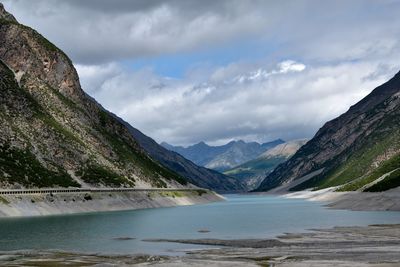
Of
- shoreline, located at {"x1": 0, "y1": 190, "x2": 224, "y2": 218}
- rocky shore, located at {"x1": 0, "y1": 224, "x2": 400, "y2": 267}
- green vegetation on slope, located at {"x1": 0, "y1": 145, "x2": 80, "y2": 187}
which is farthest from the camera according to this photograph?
green vegetation on slope, located at {"x1": 0, "y1": 145, "x2": 80, "y2": 187}

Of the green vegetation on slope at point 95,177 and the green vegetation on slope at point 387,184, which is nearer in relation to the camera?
the green vegetation on slope at point 387,184

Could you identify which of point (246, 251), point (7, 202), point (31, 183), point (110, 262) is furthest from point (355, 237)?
point (31, 183)

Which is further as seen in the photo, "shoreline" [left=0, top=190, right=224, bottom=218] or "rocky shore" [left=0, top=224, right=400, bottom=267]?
"shoreline" [left=0, top=190, right=224, bottom=218]

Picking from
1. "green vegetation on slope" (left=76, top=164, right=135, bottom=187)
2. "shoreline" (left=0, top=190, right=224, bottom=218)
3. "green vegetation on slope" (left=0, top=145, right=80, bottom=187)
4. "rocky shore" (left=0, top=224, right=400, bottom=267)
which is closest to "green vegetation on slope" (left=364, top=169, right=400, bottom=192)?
"shoreline" (left=0, top=190, right=224, bottom=218)

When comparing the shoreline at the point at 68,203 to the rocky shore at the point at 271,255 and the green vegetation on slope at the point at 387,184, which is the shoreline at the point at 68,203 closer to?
the green vegetation on slope at the point at 387,184

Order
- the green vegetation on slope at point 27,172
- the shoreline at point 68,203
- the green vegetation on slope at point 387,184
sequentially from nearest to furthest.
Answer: the shoreline at point 68,203
the green vegetation on slope at point 27,172
the green vegetation on slope at point 387,184

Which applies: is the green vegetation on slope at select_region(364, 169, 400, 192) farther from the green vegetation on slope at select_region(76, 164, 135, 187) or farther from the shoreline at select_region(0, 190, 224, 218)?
the green vegetation on slope at select_region(76, 164, 135, 187)

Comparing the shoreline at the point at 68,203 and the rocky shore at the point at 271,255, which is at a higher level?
the shoreline at the point at 68,203

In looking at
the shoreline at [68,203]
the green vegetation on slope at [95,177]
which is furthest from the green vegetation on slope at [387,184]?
the green vegetation on slope at [95,177]

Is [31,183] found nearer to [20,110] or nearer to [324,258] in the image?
[20,110]

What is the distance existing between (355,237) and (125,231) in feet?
124

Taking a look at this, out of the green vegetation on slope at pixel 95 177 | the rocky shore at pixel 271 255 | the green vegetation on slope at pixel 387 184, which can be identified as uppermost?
the green vegetation on slope at pixel 95 177

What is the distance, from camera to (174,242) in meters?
74.2

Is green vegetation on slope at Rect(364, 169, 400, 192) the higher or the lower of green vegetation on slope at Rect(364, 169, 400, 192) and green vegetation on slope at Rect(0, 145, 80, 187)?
the lower
